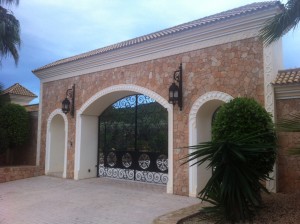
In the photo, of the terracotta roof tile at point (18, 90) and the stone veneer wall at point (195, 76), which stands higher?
the terracotta roof tile at point (18, 90)

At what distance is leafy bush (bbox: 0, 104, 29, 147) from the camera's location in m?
15.6

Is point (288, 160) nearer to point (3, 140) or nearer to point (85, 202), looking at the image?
point (85, 202)

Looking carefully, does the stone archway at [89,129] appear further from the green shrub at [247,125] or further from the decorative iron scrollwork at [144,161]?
the green shrub at [247,125]

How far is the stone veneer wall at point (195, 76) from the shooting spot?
904 centimetres

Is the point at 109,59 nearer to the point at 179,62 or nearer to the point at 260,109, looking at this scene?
the point at 179,62

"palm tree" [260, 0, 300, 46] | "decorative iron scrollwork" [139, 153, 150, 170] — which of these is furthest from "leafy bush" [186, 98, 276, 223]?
"decorative iron scrollwork" [139, 153, 150, 170]

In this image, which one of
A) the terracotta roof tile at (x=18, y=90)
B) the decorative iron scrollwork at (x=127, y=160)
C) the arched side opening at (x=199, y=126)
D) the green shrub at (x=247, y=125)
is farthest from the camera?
the terracotta roof tile at (x=18, y=90)

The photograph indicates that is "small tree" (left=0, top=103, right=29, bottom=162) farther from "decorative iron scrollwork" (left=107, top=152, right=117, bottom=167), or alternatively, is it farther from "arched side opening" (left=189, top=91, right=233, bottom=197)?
"arched side opening" (left=189, top=91, right=233, bottom=197)

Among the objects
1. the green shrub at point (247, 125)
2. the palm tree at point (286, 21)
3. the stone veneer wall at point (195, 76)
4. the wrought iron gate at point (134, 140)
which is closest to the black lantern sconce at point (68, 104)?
the wrought iron gate at point (134, 140)

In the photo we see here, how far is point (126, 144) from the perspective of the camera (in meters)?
13.8

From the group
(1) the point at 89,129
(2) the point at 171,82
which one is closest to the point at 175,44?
(2) the point at 171,82

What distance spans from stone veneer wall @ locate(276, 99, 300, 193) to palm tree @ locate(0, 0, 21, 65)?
12045 millimetres

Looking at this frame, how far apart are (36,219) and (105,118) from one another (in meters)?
7.45

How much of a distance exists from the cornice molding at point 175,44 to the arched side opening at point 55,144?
2.18m
